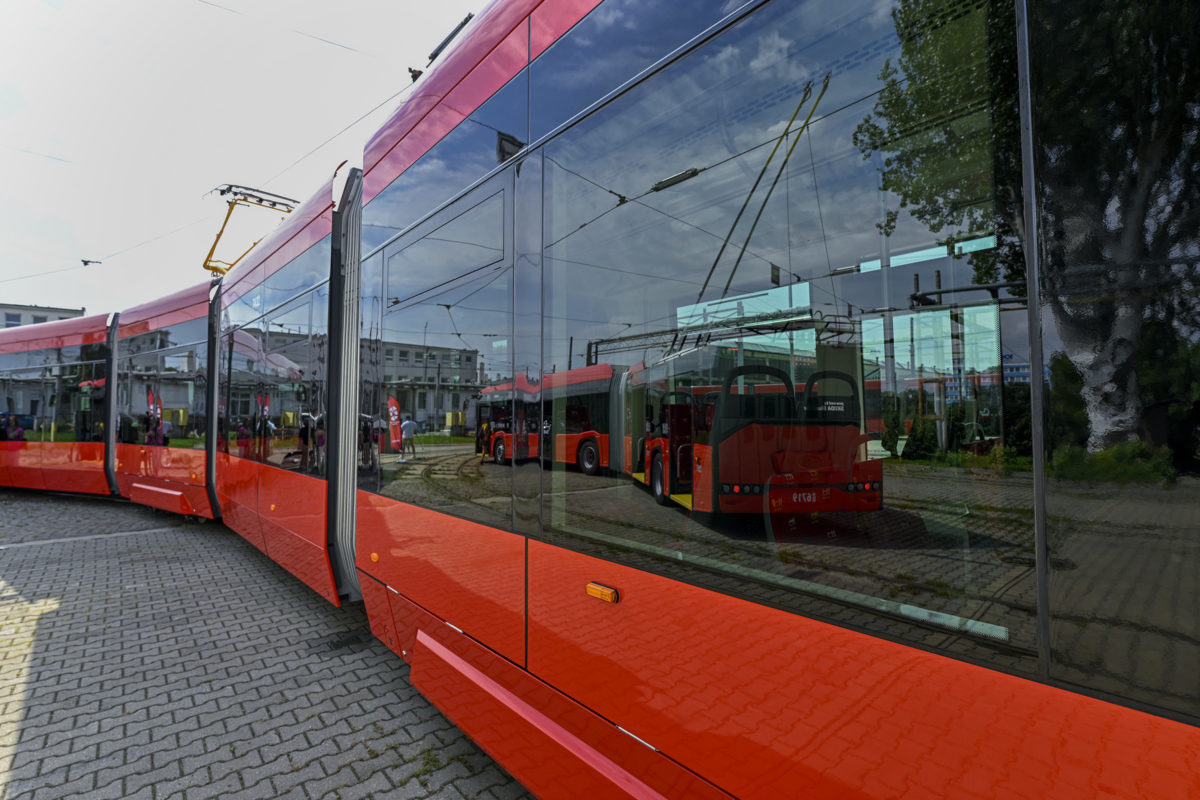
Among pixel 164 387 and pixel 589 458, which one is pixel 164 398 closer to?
pixel 164 387

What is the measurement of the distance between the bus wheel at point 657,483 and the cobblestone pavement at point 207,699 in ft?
5.63

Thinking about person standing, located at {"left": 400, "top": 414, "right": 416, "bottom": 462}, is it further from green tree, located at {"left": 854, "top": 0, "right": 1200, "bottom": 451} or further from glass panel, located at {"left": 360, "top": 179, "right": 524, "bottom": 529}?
green tree, located at {"left": 854, "top": 0, "right": 1200, "bottom": 451}

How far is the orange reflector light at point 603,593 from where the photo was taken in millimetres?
1965

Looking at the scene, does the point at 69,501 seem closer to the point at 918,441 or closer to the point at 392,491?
the point at 392,491

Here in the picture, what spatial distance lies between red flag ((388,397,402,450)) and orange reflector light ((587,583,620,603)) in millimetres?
1813

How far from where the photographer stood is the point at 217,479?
7363 mm

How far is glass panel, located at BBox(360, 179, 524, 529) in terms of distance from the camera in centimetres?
261

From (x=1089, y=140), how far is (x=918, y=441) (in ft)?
2.01

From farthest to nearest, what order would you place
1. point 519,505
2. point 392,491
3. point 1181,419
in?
point 392,491, point 519,505, point 1181,419

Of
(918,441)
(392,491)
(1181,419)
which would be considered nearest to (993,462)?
(918,441)

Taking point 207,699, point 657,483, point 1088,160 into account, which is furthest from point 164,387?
point 1088,160

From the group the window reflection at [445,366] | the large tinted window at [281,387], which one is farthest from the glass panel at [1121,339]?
the large tinted window at [281,387]

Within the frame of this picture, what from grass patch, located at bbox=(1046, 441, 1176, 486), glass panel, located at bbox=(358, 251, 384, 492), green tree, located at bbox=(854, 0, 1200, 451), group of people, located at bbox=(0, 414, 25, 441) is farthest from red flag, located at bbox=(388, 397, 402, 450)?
group of people, located at bbox=(0, 414, 25, 441)

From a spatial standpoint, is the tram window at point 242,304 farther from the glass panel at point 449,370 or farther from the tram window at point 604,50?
the tram window at point 604,50
